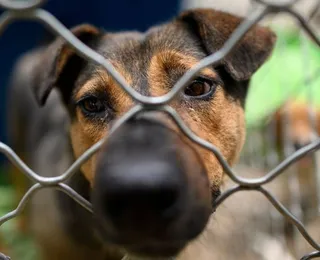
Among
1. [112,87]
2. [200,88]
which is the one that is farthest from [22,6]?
[200,88]

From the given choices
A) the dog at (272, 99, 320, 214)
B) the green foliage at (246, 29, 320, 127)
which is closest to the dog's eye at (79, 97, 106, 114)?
the dog at (272, 99, 320, 214)

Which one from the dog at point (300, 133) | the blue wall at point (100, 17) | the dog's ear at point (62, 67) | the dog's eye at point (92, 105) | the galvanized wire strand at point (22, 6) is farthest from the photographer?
the blue wall at point (100, 17)

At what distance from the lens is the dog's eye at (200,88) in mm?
1324

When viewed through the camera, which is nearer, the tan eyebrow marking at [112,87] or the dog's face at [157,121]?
the dog's face at [157,121]

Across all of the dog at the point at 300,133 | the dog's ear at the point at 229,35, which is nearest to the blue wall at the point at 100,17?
the dog at the point at 300,133

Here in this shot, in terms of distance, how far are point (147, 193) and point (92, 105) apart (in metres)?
0.67

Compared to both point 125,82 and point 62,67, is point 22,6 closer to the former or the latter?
point 125,82

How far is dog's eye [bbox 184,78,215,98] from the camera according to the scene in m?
1.32

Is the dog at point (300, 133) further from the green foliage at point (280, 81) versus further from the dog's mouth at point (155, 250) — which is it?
the dog's mouth at point (155, 250)

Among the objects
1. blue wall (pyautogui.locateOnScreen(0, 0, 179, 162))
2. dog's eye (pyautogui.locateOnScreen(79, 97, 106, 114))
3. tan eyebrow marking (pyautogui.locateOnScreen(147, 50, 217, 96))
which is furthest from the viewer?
blue wall (pyautogui.locateOnScreen(0, 0, 179, 162))

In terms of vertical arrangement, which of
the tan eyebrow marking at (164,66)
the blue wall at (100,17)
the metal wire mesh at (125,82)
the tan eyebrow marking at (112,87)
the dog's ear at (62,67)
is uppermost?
the metal wire mesh at (125,82)

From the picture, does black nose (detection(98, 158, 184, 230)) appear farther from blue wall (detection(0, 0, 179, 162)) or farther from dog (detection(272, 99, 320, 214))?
blue wall (detection(0, 0, 179, 162))

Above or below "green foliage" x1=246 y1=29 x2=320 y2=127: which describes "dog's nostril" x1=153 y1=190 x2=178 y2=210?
above

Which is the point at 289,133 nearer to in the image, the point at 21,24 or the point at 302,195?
the point at 302,195
